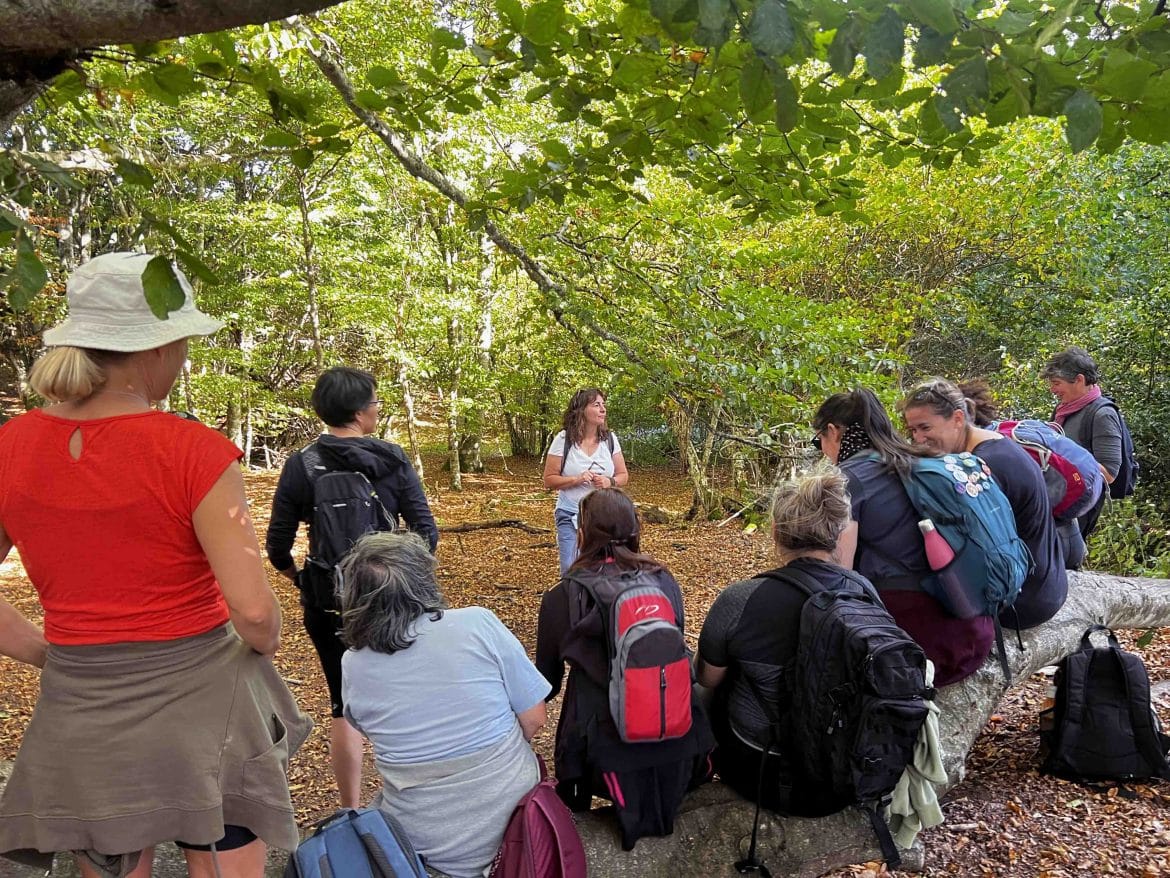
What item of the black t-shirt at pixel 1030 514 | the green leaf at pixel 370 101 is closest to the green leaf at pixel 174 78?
the green leaf at pixel 370 101

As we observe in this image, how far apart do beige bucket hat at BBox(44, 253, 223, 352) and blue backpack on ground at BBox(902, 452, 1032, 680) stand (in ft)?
8.06

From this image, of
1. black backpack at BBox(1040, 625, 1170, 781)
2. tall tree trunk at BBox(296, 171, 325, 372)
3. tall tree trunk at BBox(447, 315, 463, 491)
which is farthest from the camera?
tall tree trunk at BBox(447, 315, 463, 491)

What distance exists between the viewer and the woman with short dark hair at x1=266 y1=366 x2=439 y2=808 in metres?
3.02

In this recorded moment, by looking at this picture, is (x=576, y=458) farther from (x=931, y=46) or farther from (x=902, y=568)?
(x=931, y=46)

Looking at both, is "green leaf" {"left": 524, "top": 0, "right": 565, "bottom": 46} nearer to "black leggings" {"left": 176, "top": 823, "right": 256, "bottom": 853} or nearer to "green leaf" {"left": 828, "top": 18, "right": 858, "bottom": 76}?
"green leaf" {"left": 828, "top": 18, "right": 858, "bottom": 76}

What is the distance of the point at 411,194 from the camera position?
1049 cm

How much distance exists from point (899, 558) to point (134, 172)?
2.74 meters

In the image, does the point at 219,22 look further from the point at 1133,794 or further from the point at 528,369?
the point at 528,369

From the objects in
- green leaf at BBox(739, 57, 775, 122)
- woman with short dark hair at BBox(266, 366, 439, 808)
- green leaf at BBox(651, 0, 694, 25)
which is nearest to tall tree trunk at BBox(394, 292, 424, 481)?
woman with short dark hair at BBox(266, 366, 439, 808)

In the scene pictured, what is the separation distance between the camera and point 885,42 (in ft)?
4.66

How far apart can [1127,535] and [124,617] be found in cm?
783

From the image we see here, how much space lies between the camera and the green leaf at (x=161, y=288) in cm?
131

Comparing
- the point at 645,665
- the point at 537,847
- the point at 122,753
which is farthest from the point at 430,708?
the point at 122,753

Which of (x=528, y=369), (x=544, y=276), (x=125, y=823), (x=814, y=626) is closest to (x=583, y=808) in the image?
(x=814, y=626)
